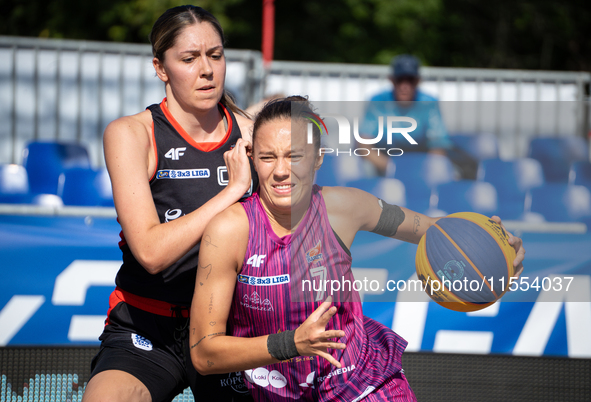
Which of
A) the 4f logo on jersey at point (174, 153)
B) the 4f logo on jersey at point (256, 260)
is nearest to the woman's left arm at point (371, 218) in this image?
the 4f logo on jersey at point (256, 260)

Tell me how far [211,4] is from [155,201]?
1199cm

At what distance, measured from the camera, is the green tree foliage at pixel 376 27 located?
13.7m

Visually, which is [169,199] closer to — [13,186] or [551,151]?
[551,151]

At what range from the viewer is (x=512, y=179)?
4035mm

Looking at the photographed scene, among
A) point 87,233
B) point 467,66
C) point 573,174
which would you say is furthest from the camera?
point 467,66

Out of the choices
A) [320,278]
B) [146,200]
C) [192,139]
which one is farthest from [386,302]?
[146,200]

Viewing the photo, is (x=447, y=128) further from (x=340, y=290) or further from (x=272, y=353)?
(x=272, y=353)

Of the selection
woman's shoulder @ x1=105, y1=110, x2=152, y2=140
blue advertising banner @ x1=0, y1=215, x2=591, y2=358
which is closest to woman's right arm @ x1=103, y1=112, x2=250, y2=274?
woman's shoulder @ x1=105, y1=110, x2=152, y2=140

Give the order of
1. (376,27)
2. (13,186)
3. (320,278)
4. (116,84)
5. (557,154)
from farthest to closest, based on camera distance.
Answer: (376,27)
(116,84)
(13,186)
(557,154)
(320,278)

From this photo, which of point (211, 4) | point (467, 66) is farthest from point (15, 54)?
point (467, 66)

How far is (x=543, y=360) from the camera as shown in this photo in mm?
3301

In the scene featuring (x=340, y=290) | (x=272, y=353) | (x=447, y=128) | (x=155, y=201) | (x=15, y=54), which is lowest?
(x=272, y=353)

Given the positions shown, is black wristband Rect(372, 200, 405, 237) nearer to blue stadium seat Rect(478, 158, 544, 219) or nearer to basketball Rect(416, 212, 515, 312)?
basketball Rect(416, 212, 515, 312)

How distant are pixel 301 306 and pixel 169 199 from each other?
0.73 meters
